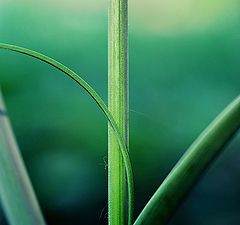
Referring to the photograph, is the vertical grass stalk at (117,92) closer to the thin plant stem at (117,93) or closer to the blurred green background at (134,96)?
the thin plant stem at (117,93)

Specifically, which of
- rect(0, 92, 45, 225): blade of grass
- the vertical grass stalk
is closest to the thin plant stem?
the vertical grass stalk

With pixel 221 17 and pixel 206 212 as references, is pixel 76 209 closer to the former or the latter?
pixel 206 212

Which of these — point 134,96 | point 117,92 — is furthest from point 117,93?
point 134,96

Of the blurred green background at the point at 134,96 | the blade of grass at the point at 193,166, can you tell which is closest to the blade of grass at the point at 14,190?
the blurred green background at the point at 134,96

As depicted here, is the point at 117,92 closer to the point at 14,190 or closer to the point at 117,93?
the point at 117,93

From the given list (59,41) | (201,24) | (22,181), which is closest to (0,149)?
(22,181)

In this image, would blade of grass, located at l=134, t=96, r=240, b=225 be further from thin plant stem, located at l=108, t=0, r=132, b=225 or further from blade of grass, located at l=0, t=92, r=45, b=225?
blade of grass, located at l=0, t=92, r=45, b=225
